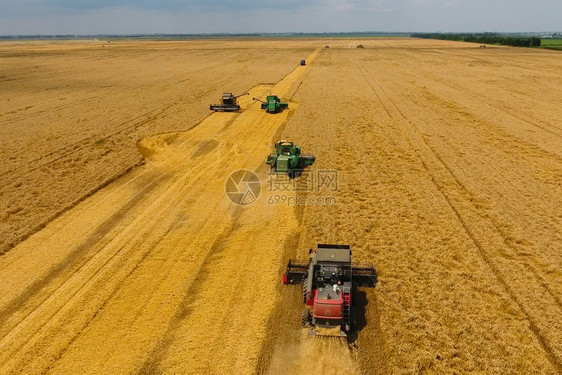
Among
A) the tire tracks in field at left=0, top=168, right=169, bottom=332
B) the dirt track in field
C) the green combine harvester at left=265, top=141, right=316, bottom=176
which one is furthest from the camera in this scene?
the green combine harvester at left=265, top=141, right=316, bottom=176

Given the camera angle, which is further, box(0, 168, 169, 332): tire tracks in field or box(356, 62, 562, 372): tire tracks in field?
box(0, 168, 169, 332): tire tracks in field

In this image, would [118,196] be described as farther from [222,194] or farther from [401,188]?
[401,188]

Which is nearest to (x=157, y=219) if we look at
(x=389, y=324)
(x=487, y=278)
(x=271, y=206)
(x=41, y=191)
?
(x=271, y=206)

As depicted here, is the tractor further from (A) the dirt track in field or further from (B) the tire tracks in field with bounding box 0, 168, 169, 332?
(B) the tire tracks in field with bounding box 0, 168, 169, 332

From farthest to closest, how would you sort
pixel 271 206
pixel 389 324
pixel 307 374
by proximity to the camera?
pixel 271 206
pixel 389 324
pixel 307 374

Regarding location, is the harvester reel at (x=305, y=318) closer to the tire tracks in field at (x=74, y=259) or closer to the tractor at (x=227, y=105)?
the tire tracks in field at (x=74, y=259)

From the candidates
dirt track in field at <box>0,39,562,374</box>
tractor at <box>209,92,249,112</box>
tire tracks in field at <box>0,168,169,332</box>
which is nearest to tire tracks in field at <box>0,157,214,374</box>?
dirt track in field at <box>0,39,562,374</box>
